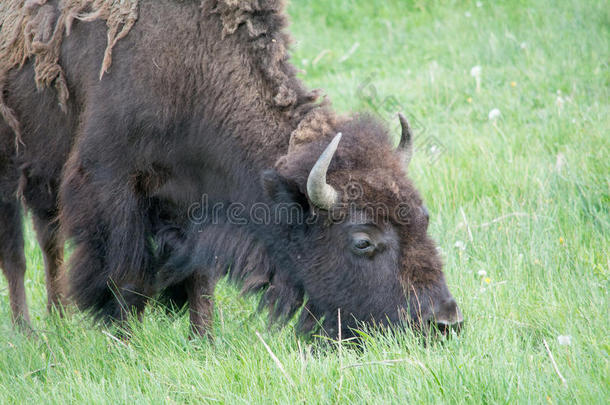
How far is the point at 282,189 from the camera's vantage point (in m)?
3.66

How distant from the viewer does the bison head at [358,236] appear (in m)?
3.44

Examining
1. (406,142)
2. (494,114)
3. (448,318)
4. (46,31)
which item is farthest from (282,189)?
(494,114)

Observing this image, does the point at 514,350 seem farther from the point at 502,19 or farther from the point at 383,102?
the point at 502,19

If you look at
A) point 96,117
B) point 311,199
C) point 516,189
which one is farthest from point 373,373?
point 516,189

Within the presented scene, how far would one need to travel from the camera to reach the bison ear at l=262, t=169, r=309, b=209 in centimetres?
362

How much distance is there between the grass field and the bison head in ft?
0.62

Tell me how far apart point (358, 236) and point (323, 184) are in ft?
1.11

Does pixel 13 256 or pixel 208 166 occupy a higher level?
pixel 208 166

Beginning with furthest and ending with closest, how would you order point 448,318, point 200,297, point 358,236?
point 200,297 → point 358,236 → point 448,318

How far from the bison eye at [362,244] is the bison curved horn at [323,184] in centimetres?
21

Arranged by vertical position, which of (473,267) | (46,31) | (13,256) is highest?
(46,31)

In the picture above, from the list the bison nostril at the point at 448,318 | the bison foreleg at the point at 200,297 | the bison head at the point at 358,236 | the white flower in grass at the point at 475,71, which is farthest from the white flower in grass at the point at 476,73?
the bison nostril at the point at 448,318

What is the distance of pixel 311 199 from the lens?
138 inches

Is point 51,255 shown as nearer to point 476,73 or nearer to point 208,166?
point 208,166
